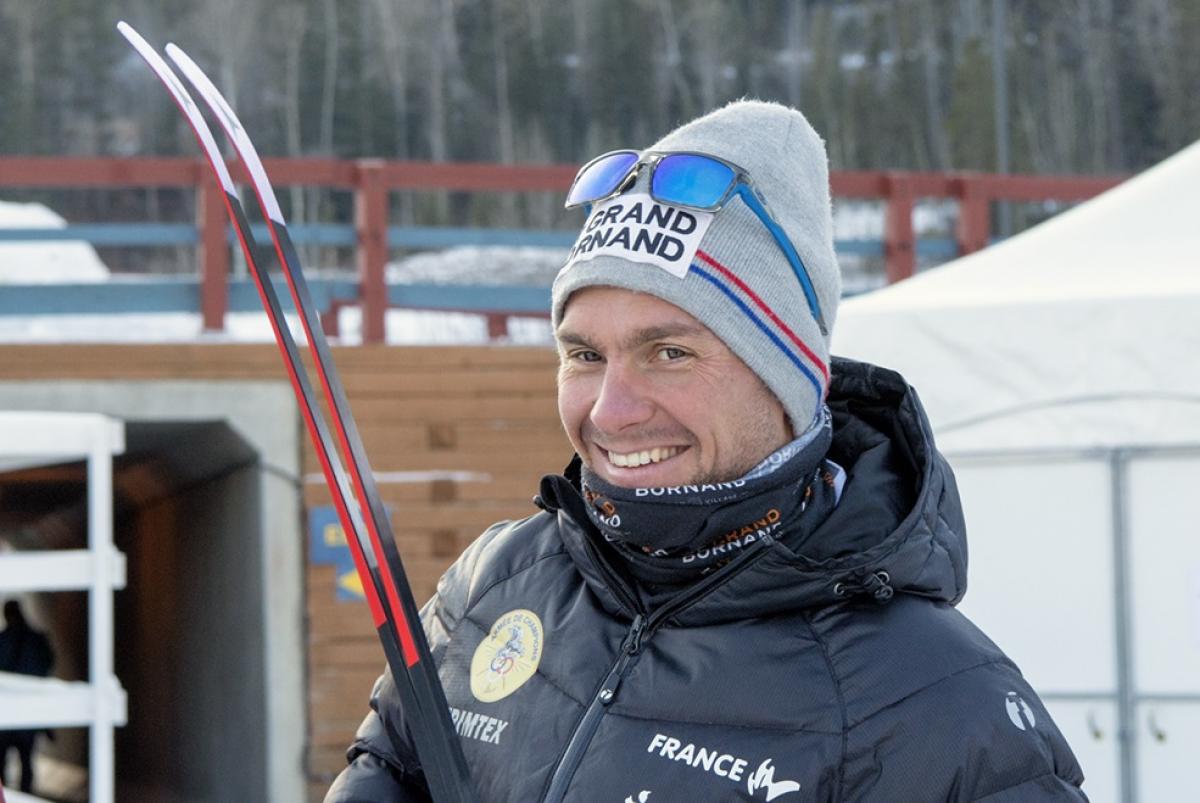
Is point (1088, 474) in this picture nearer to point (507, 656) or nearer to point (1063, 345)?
point (1063, 345)

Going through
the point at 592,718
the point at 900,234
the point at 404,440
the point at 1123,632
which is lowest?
the point at 404,440

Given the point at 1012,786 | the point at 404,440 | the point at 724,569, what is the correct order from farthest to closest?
1. the point at 404,440
2. the point at 724,569
3. the point at 1012,786

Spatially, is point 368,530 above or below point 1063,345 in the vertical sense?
above

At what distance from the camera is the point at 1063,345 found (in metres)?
5.20

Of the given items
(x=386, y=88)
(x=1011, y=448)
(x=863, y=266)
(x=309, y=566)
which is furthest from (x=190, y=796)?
(x=386, y=88)

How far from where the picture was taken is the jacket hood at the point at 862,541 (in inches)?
57.9

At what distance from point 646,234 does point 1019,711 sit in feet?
1.65

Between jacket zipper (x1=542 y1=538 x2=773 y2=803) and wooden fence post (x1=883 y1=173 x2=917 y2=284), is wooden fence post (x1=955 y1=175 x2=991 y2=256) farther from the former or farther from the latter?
jacket zipper (x1=542 y1=538 x2=773 y2=803)

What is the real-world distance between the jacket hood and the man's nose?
0.14 meters

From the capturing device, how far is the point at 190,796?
10.7 m

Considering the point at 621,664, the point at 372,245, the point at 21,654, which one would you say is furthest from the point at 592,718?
the point at 21,654

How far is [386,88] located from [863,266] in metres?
10.5

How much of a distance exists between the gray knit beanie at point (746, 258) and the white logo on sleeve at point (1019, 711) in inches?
12.1

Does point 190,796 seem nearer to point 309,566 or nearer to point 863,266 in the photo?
point 309,566
